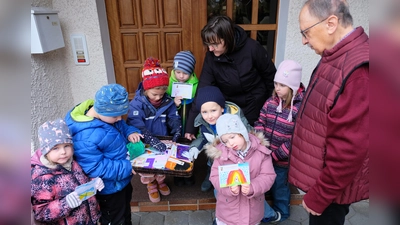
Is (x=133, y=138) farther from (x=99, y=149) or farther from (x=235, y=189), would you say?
(x=235, y=189)

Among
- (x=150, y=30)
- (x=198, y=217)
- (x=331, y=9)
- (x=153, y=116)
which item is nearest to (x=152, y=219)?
(x=198, y=217)

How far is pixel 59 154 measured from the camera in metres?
1.74

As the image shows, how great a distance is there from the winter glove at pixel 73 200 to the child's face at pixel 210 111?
1158 mm

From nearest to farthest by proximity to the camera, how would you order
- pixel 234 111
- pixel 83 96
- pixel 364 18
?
1. pixel 234 111
2. pixel 364 18
3. pixel 83 96

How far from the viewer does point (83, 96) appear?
383 centimetres

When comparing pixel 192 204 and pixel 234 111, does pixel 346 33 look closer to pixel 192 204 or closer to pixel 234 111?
pixel 234 111

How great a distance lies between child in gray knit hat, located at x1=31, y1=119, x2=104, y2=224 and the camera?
1.71 m

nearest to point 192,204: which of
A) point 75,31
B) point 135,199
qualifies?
point 135,199

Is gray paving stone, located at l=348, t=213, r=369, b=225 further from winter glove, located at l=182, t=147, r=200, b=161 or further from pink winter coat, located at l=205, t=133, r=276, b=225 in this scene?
winter glove, located at l=182, t=147, r=200, b=161

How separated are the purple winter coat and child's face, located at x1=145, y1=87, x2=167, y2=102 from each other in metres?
1.02

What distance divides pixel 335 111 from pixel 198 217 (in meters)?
2.05
